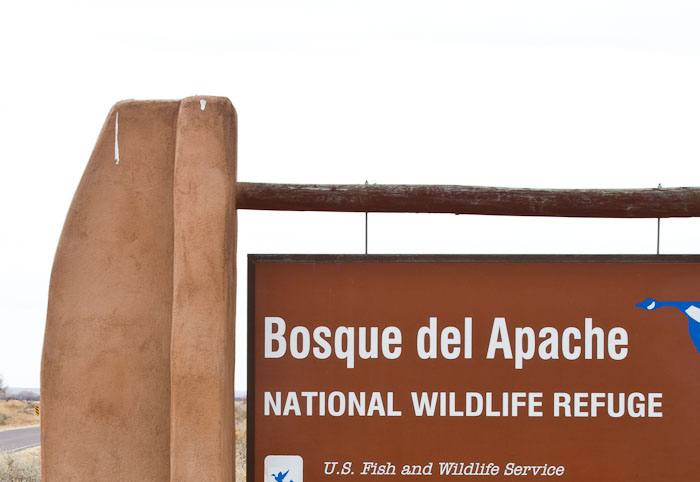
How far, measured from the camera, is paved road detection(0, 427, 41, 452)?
24.0m

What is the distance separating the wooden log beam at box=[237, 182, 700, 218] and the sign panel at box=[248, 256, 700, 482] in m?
0.39

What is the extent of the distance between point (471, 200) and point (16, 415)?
1153 inches

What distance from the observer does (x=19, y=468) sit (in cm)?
1853

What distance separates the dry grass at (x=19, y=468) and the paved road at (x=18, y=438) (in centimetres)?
226

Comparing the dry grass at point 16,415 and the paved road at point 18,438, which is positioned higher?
the dry grass at point 16,415

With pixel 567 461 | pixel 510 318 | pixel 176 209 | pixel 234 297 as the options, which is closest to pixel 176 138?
pixel 176 209

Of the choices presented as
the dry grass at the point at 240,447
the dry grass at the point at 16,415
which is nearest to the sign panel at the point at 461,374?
the dry grass at the point at 240,447

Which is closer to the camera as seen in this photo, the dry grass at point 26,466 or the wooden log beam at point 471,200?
the wooden log beam at point 471,200

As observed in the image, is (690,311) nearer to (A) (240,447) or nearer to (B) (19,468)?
(B) (19,468)

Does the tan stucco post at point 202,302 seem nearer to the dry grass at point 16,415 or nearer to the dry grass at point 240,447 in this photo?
the dry grass at point 240,447

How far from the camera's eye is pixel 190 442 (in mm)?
6398

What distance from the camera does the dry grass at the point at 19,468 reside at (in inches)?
700

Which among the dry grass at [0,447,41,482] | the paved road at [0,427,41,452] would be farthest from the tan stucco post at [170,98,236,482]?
the paved road at [0,427,41,452]

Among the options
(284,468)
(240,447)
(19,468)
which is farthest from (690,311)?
(240,447)
